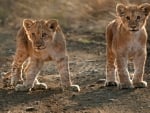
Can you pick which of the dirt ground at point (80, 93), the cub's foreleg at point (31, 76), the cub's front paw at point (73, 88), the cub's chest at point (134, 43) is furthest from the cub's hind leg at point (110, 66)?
the cub's foreleg at point (31, 76)

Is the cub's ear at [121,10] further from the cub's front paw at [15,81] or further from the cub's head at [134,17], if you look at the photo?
the cub's front paw at [15,81]

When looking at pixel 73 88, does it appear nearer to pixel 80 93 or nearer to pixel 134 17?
pixel 80 93

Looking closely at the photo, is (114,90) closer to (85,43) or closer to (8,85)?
(8,85)

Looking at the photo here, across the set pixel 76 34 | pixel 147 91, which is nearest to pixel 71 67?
pixel 147 91

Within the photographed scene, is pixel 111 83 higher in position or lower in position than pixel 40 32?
lower

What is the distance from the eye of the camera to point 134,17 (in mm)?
11312

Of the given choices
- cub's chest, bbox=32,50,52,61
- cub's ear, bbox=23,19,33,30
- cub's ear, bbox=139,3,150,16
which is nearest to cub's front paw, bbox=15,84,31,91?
cub's chest, bbox=32,50,52,61

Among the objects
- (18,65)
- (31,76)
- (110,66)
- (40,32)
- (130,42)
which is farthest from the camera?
(18,65)

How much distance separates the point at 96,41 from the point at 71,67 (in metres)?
3.75

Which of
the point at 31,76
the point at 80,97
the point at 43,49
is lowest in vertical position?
the point at 80,97

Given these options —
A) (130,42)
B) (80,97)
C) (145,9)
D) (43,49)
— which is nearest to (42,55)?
(43,49)

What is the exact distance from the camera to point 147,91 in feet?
37.5

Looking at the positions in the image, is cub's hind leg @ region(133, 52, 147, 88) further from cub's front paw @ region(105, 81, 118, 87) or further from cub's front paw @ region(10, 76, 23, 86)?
cub's front paw @ region(10, 76, 23, 86)

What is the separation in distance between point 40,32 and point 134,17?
1.54 meters
